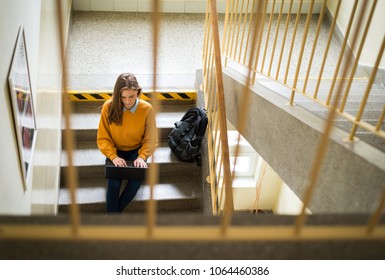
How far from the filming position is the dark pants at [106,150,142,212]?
11.8 feet

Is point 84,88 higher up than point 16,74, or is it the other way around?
point 16,74

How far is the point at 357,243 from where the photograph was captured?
4.04 ft

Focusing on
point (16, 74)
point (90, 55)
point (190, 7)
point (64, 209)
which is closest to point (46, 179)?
point (64, 209)

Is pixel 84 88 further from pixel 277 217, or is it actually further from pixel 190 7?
pixel 277 217

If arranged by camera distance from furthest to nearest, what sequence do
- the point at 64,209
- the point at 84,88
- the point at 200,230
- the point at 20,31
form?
1. the point at 84,88
2. the point at 64,209
3. the point at 20,31
4. the point at 200,230

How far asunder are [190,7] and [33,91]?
11.0ft

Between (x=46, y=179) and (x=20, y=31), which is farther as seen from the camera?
(x=46, y=179)

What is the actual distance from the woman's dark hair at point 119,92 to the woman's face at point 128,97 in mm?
24

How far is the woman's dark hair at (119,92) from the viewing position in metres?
3.16

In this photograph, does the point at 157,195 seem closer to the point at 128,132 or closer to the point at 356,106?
the point at 128,132

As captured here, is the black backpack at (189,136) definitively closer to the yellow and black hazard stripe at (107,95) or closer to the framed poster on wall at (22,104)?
the yellow and black hazard stripe at (107,95)

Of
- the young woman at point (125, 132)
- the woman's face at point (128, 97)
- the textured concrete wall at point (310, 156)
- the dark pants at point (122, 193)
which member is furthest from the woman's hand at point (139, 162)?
the textured concrete wall at point (310, 156)

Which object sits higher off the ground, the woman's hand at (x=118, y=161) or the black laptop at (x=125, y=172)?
the woman's hand at (x=118, y=161)

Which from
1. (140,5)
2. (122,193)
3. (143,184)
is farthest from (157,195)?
(140,5)
